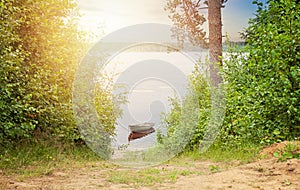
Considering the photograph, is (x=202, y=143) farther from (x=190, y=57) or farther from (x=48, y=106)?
(x=48, y=106)

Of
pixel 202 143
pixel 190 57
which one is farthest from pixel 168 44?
pixel 202 143

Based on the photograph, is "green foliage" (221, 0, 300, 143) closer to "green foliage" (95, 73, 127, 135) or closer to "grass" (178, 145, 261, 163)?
"grass" (178, 145, 261, 163)

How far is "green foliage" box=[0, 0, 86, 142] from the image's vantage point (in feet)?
26.6

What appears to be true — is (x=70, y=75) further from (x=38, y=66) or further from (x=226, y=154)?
(x=226, y=154)

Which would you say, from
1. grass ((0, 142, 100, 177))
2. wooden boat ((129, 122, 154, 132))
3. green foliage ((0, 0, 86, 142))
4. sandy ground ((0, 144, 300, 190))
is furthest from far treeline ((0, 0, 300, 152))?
wooden boat ((129, 122, 154, 132))

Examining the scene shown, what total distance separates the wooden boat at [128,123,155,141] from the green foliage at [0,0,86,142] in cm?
264

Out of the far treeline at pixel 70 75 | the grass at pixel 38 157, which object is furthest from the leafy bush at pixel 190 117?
the grass at pixel 38 157

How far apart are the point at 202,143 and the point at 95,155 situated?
3288 mm

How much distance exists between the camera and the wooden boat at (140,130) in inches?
523

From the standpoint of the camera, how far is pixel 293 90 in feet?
24.7

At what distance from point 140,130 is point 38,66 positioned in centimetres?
497

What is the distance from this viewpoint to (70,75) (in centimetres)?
1085

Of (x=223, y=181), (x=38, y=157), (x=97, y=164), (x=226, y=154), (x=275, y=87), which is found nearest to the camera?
(x=223, y=181)

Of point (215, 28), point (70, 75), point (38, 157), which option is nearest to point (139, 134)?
point (70, 75)
